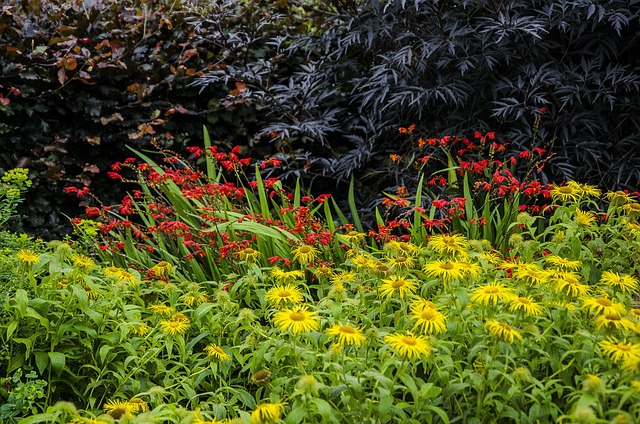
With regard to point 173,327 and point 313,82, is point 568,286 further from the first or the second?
point 313,82

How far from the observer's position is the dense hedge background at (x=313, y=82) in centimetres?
403

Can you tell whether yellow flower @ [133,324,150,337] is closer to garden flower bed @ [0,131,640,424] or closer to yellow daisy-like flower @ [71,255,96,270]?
garden flower bed @ [0,131,640,424]

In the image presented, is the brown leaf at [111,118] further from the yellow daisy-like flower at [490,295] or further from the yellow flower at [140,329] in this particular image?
the yellow daisy-like flower at [490,295]

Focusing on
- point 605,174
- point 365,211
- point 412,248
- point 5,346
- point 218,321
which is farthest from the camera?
point 365,211

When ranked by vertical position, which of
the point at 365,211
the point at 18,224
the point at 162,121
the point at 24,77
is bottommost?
the point at 365,211

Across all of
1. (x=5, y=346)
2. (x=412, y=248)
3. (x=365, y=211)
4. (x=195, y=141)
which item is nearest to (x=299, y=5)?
(x=195, y=141)

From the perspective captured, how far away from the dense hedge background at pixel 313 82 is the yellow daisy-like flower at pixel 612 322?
87.3 inches

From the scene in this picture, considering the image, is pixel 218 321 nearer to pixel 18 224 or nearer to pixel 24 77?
pixel 18 224

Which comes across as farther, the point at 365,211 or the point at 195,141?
the point at 195,141

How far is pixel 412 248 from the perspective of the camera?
2.64 meters

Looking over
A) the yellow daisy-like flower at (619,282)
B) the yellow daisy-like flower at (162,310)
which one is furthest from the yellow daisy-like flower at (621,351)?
the yellow daisy-like flower at (162,310)

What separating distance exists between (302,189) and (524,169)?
1.46 metres

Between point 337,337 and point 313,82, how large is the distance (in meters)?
2.78

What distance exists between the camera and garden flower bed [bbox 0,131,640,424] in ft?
6.07
